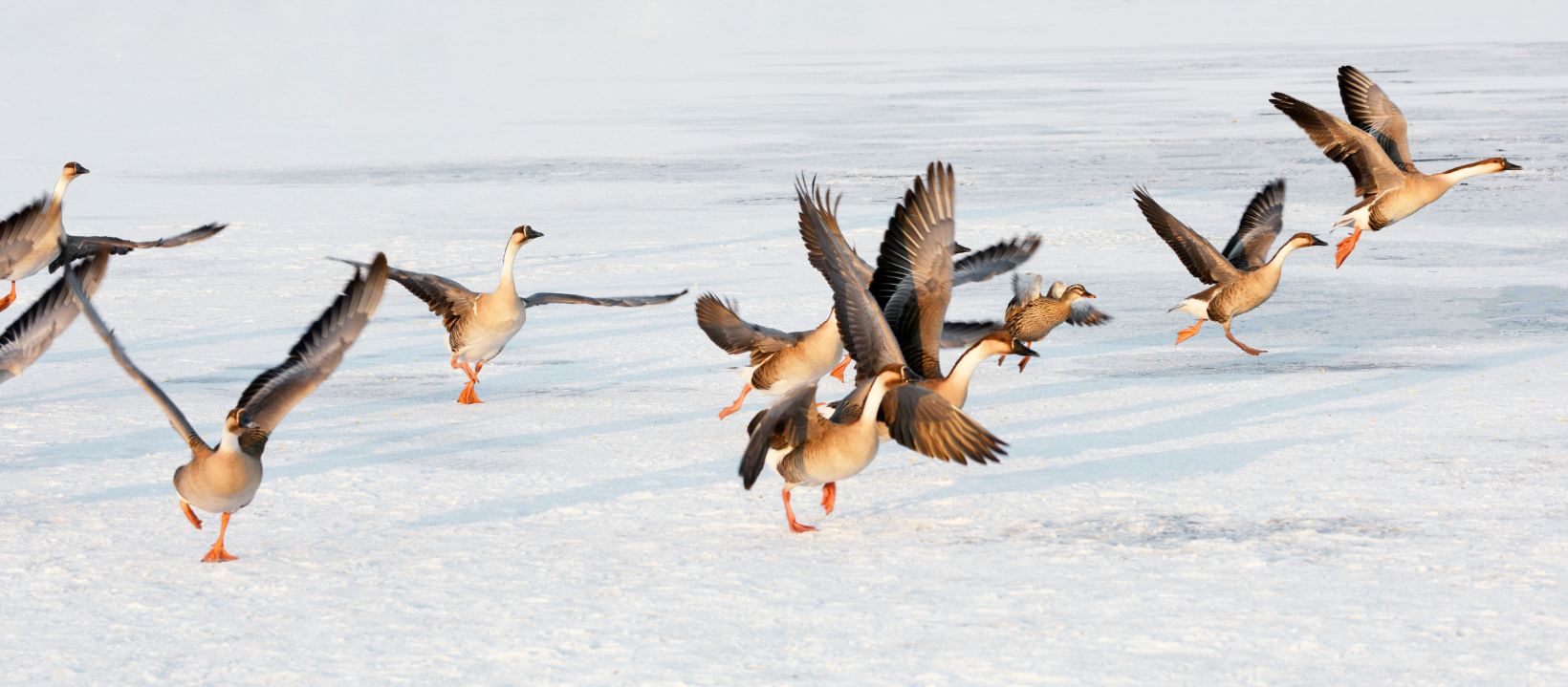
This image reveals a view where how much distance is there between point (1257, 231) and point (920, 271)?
4.43 meters

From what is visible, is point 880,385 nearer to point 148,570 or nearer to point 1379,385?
point 148,570

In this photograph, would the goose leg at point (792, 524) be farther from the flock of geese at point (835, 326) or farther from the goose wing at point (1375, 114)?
the goose wing at point (1375, 114)

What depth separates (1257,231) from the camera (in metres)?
10.7

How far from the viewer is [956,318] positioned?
11531mm

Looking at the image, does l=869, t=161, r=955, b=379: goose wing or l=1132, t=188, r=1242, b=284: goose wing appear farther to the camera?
l=1132, t=188, r=1242, b=284: goose wing

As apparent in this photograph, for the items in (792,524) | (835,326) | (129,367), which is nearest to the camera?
(129,367)

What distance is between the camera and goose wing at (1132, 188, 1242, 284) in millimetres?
9844

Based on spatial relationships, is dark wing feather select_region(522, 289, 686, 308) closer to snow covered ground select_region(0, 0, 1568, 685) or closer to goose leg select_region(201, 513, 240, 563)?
snow covered ground select_region(0, 0, 1568, 685)

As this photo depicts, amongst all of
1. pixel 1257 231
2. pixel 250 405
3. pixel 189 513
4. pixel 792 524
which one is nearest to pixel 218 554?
pixel 189 513

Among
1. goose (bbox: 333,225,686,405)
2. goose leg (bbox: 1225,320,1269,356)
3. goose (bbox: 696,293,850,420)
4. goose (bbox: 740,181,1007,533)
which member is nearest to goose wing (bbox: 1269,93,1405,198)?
goose leg (bbox: 1225,320,1269,356)

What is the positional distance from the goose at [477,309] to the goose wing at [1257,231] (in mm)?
4064

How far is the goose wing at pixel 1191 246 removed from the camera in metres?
9.84

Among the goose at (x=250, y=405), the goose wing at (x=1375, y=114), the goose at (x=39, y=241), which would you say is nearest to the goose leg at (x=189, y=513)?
the goose at (x=250, y=405)

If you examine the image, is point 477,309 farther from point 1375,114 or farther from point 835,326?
point 1375,114
